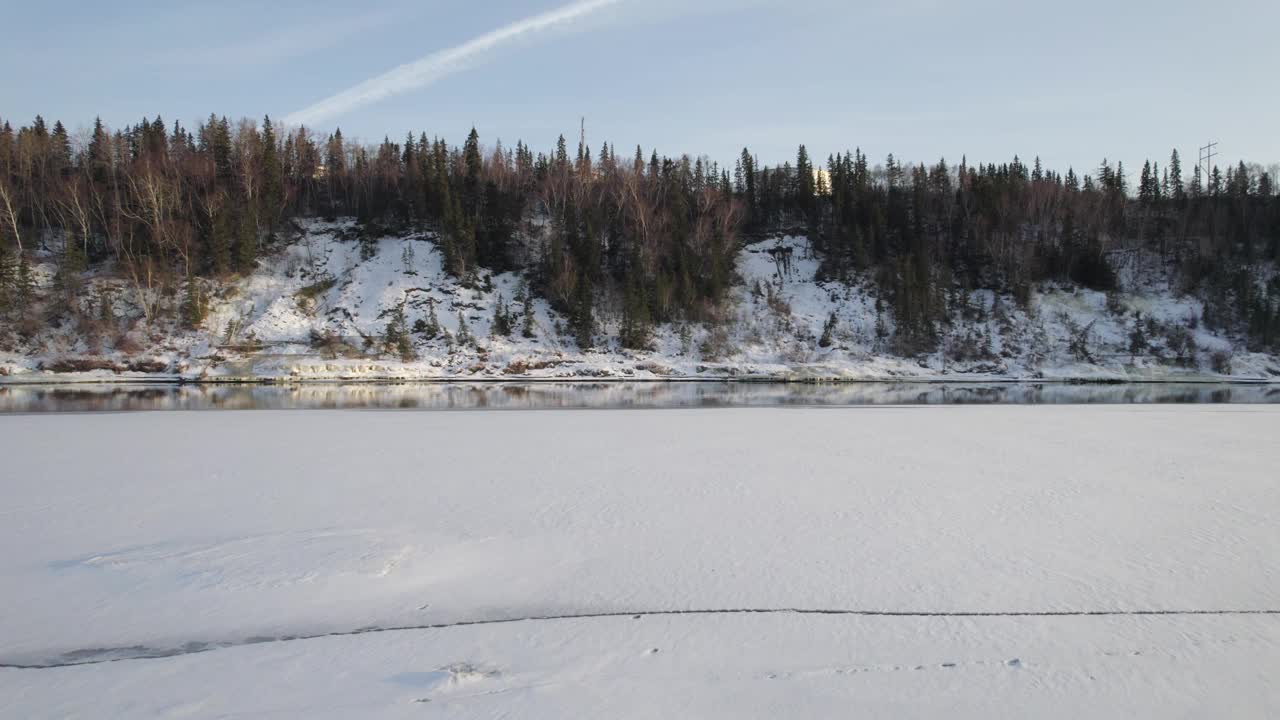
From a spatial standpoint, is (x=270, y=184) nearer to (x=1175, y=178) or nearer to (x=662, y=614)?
(x=662, y=614)

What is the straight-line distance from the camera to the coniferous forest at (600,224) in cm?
4859

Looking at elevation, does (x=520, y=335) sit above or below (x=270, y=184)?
below

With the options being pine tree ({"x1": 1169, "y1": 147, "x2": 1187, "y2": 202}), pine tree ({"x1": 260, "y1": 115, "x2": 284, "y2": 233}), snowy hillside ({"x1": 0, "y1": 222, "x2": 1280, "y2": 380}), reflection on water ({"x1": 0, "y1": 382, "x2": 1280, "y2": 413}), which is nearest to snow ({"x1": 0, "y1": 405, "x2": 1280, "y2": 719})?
reflection on water ({"x1": 0, "y1": 382, "x2": 1280, "y2": 413})

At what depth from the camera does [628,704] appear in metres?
4.22

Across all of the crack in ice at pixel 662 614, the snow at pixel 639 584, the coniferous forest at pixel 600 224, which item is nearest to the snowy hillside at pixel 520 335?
the coniferous forest at pixel 600 224

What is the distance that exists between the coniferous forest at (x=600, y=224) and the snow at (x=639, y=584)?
36855 mm

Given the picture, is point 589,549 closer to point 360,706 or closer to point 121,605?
point 360,706

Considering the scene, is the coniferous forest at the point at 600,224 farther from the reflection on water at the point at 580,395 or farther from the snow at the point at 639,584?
the snow at the point at 639,584

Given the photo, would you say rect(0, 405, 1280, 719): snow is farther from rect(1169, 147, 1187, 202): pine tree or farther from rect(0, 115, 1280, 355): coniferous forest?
rect(1169, 147, 1187, 202): pine tree

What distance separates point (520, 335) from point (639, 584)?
136 ft

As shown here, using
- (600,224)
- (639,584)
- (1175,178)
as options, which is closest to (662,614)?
(639,584)

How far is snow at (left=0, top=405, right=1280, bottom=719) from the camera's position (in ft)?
14.5

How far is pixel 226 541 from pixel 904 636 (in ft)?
23.1

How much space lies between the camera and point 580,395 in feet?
97.9
